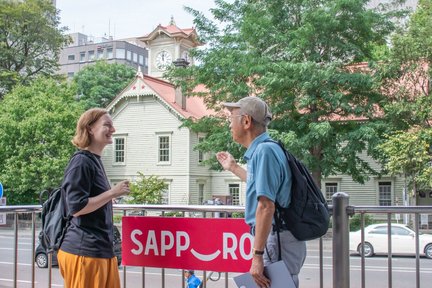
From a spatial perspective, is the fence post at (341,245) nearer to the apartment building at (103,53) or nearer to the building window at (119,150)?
the building window at (119,150)

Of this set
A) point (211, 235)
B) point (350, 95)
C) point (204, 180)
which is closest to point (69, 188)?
point (211, 235)

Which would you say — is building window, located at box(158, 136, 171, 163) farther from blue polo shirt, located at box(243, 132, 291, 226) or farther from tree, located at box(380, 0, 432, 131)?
blue polo shirt, located at box(243, 132, 291, 226)

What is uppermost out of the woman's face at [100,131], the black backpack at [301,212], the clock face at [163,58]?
the clock face at [163,58]

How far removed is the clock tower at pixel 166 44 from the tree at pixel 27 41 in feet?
28.1

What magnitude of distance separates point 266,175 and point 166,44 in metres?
49.4

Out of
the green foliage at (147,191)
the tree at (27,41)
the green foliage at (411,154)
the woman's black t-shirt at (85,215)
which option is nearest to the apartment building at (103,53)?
the tree at (27,41)

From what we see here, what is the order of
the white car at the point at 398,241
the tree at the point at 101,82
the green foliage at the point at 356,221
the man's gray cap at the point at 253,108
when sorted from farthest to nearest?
the tree at the point at 101,82 → the white car at the point at 398,241 → the green foliage at the point at 356,221 → the man's gray cap at the point at 253,108

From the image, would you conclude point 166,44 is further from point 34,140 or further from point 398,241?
point 398,241

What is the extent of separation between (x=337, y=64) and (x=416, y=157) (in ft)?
20.2

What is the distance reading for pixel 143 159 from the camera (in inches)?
1694

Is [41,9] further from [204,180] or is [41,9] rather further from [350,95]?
[350,95]

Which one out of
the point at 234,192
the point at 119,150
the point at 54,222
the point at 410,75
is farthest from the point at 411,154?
the point at 119,150

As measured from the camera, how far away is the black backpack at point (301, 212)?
3270mm

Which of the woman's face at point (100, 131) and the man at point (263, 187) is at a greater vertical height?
the woman's face at point (100, 131)
